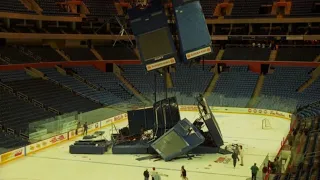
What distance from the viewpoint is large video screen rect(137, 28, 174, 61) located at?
77.8 feet

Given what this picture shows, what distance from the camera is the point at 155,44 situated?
23875mm

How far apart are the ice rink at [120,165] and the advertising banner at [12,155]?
0.37m

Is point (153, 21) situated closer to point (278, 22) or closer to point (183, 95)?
point (183, 95)

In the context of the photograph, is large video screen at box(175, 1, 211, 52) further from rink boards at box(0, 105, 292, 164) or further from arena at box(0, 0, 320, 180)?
rink boards at box(0, 105, 292, 164)

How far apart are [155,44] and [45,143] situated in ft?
35.0

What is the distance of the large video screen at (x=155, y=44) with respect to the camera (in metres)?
23.7

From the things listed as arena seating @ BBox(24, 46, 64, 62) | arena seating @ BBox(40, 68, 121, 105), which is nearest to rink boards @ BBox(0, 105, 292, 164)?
arena seating @ BBox(40, 68, 121, 105)

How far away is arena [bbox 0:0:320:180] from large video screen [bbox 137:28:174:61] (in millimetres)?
56

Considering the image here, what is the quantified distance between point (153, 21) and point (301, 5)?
100 ft

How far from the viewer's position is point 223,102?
145 ft

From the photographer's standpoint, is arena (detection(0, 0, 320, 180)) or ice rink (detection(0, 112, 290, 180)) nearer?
ice rink (detection(0, 112, 290, 180))

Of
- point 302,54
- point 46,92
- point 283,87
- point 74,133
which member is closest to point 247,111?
point 283,87

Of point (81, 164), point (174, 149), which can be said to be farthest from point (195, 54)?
point (81, 164)

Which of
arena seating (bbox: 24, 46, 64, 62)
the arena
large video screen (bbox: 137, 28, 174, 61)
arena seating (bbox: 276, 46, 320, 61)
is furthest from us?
arena seating (bbox: 276, 46, 320, 61)
